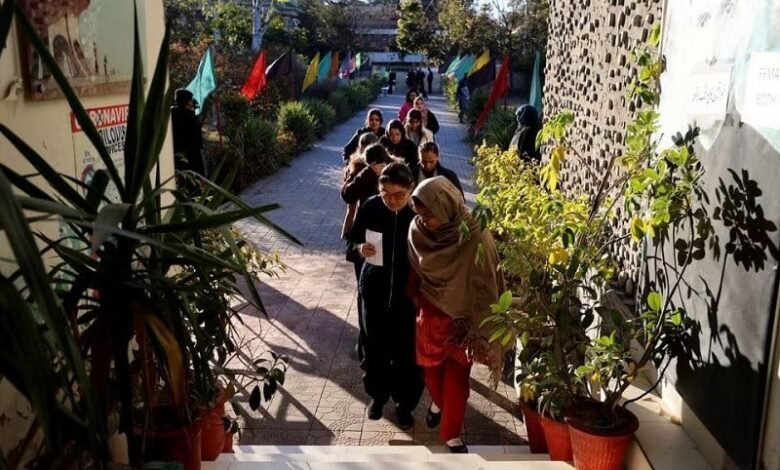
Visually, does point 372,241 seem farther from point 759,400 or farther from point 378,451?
point 759,400

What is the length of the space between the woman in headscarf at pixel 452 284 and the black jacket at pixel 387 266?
0.18m

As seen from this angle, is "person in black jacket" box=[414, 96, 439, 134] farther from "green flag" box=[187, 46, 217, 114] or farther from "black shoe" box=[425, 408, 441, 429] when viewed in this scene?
"black shoe" box=[425, 408, 441, 429]

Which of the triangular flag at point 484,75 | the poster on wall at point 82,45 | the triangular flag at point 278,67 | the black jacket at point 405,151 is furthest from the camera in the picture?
the triangular flag at point 484,75

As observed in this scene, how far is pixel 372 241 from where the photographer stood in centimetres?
423

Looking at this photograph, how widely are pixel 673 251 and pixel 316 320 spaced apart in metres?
3.71

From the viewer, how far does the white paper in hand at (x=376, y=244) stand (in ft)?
13.8

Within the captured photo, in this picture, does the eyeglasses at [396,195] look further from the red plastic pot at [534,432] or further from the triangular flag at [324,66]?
the triangular flag at [324,66]

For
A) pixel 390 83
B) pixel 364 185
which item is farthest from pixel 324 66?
pixel 390 83

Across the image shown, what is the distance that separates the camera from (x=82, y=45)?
353cm

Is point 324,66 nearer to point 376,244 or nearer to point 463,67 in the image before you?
point 463,67

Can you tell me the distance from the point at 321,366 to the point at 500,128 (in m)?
10.6

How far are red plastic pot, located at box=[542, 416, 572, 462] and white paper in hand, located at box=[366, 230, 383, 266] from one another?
1.31 m

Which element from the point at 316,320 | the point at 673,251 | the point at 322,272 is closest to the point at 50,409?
the point at 673,251

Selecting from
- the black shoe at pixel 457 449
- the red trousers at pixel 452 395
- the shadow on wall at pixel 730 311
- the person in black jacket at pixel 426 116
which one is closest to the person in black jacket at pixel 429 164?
the red trousers at pixel 452 395
